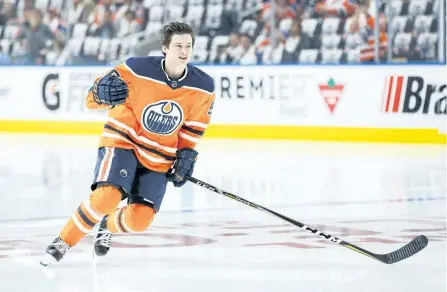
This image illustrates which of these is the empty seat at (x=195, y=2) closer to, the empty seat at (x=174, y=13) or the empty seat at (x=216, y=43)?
the empty seat at (x=174, y=13)

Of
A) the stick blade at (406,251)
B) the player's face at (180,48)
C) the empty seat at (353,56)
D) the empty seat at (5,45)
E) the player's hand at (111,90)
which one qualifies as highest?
the player's face at (180,48)

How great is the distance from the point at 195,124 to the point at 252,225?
1218 mm

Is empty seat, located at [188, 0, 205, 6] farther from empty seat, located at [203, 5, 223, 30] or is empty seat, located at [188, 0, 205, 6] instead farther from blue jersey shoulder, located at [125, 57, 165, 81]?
blue jersey shoulder, located at [125, 57, 165, 81]

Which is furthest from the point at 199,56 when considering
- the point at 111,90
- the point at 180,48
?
the point at 111,90

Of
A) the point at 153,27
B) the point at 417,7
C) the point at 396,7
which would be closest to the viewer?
the point at 417,7

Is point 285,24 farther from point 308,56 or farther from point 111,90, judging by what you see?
point 111,90

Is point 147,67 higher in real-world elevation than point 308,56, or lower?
higher

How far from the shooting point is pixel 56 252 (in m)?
4.00

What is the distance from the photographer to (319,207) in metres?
6.12

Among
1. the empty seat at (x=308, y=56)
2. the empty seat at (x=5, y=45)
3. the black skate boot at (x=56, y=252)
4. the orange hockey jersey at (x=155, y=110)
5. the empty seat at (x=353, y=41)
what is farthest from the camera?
the empty seat at (x=5, y=45)

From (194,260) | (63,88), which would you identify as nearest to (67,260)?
(194,260)

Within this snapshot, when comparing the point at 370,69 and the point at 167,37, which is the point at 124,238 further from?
the point at 370,69

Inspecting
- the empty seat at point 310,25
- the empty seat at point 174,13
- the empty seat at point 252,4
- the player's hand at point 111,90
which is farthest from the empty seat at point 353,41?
the player's hand at point 111,90

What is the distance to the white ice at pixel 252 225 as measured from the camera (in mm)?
3893
